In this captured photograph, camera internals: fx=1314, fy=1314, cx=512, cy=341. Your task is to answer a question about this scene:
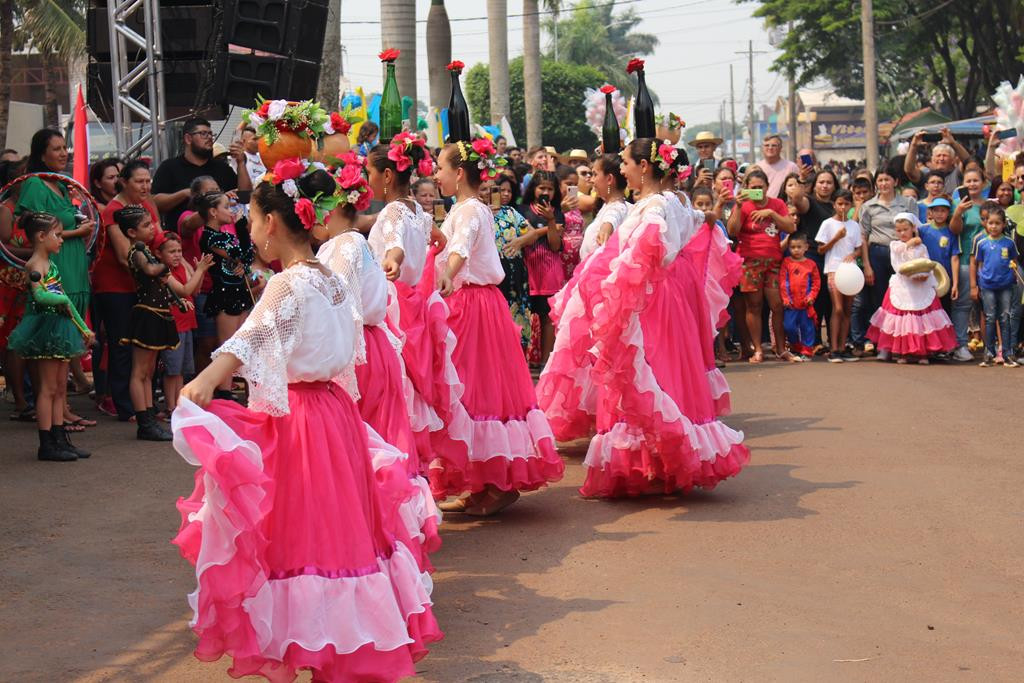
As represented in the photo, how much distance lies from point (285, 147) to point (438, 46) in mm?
16554

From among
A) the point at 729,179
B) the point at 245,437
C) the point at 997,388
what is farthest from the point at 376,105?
the point at 245,437

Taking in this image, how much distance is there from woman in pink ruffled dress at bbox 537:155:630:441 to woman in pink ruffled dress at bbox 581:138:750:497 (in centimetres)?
14

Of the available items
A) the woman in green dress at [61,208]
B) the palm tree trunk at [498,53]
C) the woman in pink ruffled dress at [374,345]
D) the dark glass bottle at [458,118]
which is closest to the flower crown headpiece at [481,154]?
the dark glass bottle at [458,118]

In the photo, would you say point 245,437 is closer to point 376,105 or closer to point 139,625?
point 139,625

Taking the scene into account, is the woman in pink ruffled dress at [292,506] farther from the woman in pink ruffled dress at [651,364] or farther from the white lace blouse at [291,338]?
the woman in pink ruffled dress at [651,364]

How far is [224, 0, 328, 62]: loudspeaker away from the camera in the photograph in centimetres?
1236

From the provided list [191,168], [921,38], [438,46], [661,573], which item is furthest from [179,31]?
[921,38]

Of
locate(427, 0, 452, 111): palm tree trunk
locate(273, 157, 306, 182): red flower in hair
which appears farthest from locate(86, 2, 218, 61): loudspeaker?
locate(427, 0, 452, 111): palm tree trunk

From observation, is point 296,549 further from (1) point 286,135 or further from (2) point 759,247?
(2) point 759,247

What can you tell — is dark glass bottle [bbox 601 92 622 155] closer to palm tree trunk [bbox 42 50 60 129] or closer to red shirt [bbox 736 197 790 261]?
red shirt [bbox 736 197 790 261]

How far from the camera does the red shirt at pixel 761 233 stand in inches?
555

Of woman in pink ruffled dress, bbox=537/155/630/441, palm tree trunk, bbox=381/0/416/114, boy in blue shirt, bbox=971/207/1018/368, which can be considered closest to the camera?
woman in pink ruffled dress, bbox=537/155/630/441

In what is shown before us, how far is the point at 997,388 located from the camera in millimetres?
11945

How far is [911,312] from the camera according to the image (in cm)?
1363
